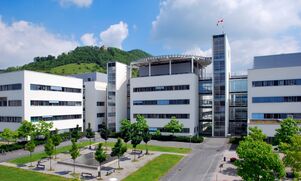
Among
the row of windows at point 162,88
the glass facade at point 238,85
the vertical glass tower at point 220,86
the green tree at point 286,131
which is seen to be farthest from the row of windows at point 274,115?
the row of windows at point 162,88

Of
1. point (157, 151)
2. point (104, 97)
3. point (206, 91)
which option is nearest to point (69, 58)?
point (104, 97)

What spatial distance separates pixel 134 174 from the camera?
3322 cm

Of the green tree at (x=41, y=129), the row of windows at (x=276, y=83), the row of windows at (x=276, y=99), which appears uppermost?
the row of windows at (x=276, y=83)

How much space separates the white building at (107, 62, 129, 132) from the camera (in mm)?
72812

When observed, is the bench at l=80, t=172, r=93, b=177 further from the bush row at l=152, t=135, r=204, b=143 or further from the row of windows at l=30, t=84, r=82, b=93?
the row of windows at l=30, t=84, r=82, b=93

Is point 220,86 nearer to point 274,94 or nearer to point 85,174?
point 274,94

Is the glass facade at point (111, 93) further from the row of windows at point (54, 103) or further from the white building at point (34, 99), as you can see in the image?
the white building at point (34, 99)

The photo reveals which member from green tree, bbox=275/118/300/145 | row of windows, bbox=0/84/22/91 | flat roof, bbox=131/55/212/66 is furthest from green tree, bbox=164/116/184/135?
row of windows, bbox=0/84/22/91

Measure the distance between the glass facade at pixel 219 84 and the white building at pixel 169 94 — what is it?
189 inches

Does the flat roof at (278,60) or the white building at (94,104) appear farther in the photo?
the white building at (94,104)

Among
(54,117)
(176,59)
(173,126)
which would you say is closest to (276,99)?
(173,126)

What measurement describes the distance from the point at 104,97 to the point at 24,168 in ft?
139

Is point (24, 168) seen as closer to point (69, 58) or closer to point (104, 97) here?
point (104, 97)

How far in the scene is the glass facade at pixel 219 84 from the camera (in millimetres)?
61656
